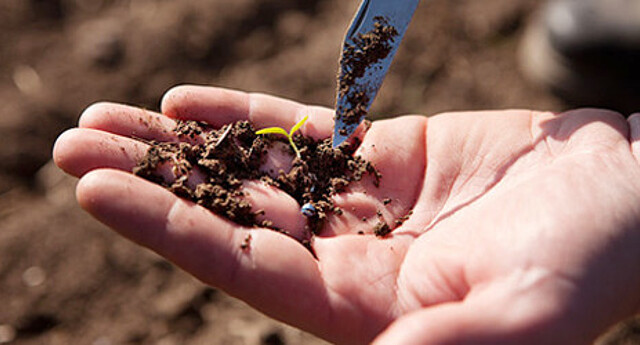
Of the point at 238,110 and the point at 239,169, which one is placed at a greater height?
the point at 238,110

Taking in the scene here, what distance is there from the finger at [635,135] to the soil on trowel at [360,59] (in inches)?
42.2

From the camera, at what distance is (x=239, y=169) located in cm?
227

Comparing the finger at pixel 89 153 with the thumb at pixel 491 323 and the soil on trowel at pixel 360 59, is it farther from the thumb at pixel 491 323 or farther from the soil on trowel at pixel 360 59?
the thumb at pixel 491 323

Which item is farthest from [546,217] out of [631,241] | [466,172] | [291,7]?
[291,7]

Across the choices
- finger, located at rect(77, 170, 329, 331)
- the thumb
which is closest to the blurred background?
finger, located at rect(77, 170, 329, 331)

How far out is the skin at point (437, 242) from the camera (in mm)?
1609

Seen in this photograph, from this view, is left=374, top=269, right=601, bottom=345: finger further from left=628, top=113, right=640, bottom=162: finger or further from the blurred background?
the blurred background

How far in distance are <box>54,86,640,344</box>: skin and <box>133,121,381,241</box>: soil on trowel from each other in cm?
6

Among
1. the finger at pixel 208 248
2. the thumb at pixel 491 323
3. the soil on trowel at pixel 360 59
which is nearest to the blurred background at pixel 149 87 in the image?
the finger at pixel 208 248

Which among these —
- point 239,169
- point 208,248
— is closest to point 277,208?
point 239,169

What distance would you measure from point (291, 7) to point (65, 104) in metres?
1.86

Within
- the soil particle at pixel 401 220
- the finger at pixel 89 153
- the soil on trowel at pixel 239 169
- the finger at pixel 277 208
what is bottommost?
the soil particle at pixel 401 220

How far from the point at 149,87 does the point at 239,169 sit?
1981 mm

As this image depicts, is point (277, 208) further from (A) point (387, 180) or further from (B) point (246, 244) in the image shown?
(A) point (387, 180)
